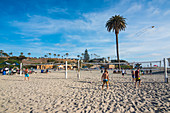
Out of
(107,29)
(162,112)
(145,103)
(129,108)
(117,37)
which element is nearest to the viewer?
(162,112)

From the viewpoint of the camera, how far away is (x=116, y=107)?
175 inches

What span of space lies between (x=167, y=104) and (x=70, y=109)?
359 centimetres

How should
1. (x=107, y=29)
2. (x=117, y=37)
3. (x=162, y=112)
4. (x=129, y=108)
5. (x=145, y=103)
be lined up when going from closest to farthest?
1. (x=162, y=112)
2. (x=129, y=108)
3. (x=145, y=103)
4. (x=117, y=37)
5. (x=107, y=29)

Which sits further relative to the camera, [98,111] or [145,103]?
[145,103]

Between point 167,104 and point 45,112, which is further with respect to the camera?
point 167,104

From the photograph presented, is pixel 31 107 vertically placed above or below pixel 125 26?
below

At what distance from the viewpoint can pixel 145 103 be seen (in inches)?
189

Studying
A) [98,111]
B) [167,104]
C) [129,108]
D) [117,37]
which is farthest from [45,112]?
[117,37]

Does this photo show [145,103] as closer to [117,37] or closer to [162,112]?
[162,112]

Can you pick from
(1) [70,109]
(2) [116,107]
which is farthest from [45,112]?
(2) [116,107]

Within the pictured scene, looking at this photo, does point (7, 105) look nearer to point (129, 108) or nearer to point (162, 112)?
point (129, 108)

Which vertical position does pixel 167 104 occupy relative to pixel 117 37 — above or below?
below

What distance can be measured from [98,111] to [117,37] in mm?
23840

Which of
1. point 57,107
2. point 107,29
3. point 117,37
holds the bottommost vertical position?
point 57,107
